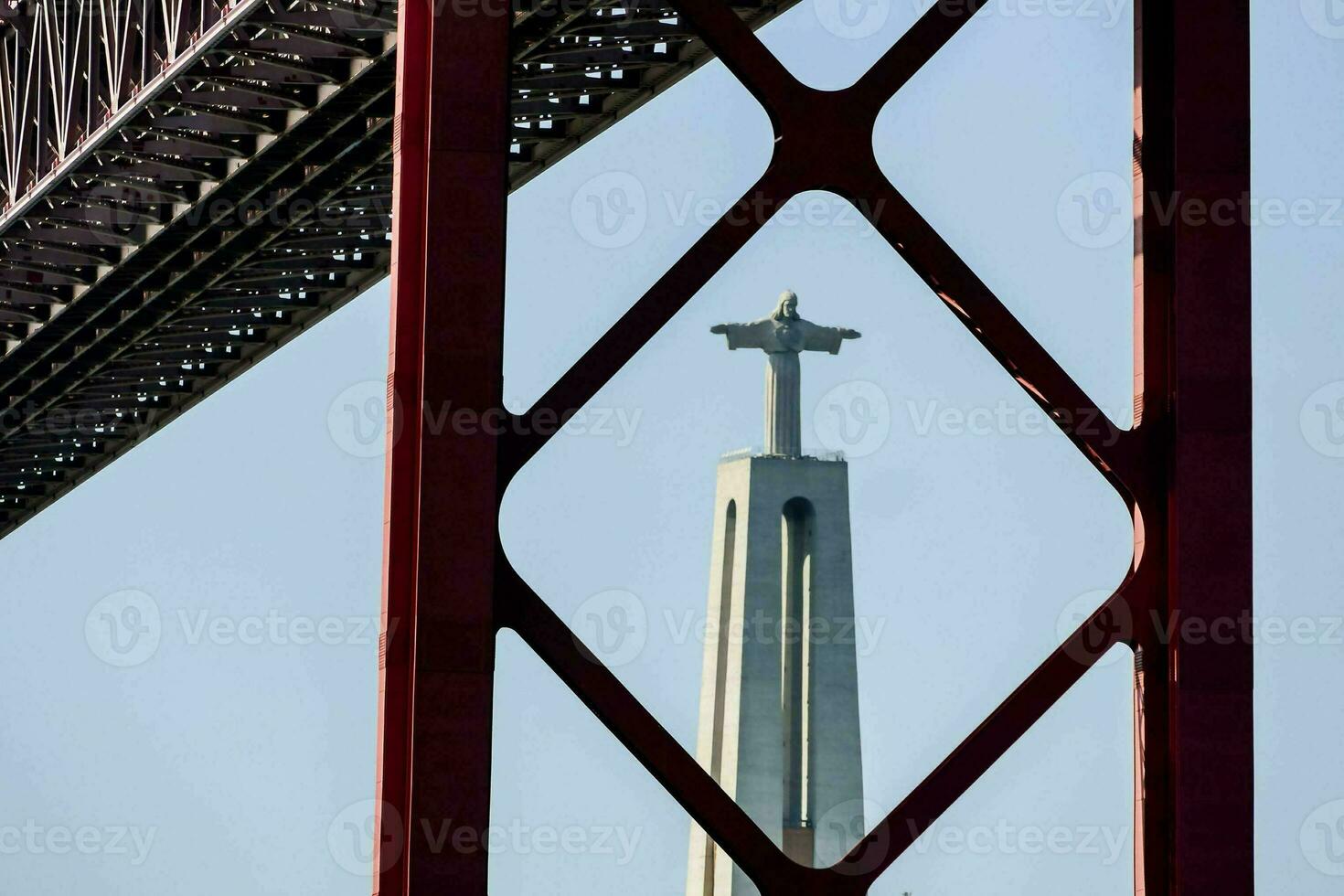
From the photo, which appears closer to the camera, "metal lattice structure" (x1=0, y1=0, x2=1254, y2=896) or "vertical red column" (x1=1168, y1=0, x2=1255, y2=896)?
"metal lattice structure" (x1=0, y1=0, x2=1254, y2=896)

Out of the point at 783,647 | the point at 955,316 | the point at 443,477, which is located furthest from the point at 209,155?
the point at 783,647

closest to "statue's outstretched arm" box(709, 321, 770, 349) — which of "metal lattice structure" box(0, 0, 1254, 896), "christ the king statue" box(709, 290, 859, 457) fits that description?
"christ the king statue" box(709, 290, 859, 457)

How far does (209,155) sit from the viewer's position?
2577 cm

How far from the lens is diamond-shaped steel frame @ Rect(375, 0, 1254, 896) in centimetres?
580

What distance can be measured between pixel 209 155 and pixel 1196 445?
68.0ft

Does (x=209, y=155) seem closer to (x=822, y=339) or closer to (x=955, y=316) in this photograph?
(x=955, y=316)

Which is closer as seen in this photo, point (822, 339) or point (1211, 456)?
point (1211, 456)

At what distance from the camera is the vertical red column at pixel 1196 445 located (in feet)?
19.6

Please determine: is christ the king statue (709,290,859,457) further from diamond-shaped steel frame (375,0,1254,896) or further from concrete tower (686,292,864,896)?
diamond-shaped steel frame (375,0,1254,896)

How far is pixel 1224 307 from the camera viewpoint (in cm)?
611

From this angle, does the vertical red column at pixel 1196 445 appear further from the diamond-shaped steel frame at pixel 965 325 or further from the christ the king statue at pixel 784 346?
the christ the king statue at pixel 784 346

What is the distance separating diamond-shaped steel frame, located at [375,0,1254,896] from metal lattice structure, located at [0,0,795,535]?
10.9 m


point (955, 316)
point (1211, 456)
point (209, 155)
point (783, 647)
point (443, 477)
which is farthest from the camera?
point (783, 647)

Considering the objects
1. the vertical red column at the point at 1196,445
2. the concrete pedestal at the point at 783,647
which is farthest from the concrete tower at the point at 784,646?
the vertical red column at the point at 1196,445
